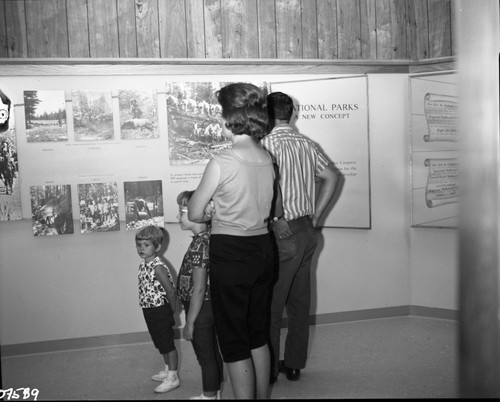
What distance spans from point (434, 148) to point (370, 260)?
89 cm

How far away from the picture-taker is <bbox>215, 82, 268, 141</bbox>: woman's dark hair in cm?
271

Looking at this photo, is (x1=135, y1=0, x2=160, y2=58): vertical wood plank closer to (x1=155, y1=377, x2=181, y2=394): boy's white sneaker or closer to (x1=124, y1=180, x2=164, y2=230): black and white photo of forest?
(x1=124, y1=180, x2=164, y2=230): black and white photo of forest

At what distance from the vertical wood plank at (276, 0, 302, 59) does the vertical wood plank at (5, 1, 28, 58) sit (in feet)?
5.20

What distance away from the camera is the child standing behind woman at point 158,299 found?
3.37 m

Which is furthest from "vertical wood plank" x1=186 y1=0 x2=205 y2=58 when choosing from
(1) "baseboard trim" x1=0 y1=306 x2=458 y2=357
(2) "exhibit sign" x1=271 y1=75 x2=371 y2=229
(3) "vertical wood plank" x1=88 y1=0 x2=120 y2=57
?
(1) "baseboard trim" x1=0 y1=306 x2=458 y2=357

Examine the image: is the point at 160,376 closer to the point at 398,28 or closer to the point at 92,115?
the point at 92,115

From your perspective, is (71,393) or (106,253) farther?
(106,253)

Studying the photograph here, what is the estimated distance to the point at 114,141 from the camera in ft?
13.9

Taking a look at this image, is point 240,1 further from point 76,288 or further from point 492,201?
point 492,201

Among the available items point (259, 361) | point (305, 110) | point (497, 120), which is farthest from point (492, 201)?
point (305, 110)

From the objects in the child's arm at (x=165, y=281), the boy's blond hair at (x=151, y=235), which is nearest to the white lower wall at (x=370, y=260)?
the boy's blond hair at (x=151, y=235)

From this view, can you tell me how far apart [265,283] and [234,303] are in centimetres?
19

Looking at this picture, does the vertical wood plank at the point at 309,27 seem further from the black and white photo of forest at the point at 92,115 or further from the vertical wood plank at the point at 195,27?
the black and white photo of forest at the point at 92,115

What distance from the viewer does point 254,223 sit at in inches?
107
